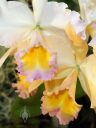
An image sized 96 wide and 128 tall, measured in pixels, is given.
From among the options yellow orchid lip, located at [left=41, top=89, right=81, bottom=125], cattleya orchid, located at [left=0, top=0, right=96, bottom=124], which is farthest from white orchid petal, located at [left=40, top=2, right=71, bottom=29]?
yellow orchid lip, located at [left=41, top=89, right=81, bottom=125]

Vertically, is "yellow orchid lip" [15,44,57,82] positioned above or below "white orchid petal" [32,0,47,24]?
below

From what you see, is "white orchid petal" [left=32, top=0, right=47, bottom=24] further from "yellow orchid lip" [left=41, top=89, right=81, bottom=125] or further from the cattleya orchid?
"yellow orchid lip" [left=41, top=89, right=81, bottom=125]

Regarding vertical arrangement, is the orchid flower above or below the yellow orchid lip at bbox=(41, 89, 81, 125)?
above

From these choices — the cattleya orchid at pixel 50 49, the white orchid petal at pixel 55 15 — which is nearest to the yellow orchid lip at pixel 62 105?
the cattleya orchid at pixel 50 49

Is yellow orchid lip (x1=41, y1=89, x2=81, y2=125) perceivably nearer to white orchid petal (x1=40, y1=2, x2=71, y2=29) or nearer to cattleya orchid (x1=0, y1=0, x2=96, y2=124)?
cattleya orchid (x1=0, y1=0, x2=96, y2=124)

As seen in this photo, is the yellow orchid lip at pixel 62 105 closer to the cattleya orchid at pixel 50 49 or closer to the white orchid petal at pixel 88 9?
the cattleya orchid at pixel 50 49

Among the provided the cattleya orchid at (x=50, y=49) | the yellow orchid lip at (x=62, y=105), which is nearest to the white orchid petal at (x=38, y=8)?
the cattleya orchid at (x=50, y=49)

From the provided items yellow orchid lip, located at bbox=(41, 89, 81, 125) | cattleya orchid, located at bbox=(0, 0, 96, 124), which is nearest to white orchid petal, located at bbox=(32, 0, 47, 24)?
cattleya orchid, located at bbox=(0, 0, 96, 124)

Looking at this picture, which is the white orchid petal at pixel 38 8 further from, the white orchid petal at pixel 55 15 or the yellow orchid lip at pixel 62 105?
the yellow orchid lip at pixel 62 105

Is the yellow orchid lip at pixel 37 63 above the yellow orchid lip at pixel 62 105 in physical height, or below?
above
